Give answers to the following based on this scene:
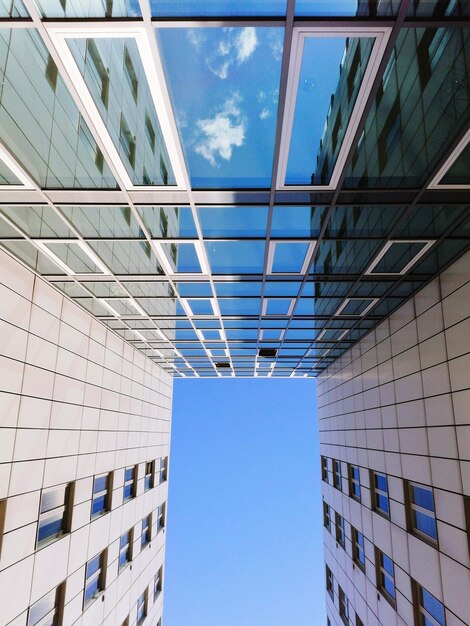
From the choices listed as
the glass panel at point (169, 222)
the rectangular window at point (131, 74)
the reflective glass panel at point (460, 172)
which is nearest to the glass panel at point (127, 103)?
the rectangular window at point (131, 74)

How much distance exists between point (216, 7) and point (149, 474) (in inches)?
1104

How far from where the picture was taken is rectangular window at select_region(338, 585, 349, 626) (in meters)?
24.0

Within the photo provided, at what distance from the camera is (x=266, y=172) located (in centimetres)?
876

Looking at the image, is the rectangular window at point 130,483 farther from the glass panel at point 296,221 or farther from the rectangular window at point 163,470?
the glass panel at point 296,221

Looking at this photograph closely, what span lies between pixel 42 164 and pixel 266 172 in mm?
4847

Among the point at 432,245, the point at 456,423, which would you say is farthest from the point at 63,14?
the point at 456,423

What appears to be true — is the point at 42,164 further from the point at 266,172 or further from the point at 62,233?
the point at 266,172

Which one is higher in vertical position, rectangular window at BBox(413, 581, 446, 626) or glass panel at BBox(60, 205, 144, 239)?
glass panel at BBox(60, 205, 144, 239)

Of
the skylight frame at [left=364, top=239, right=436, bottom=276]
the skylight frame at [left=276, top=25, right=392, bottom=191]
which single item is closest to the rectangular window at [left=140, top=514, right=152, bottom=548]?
the skylight frame at [left=364, top=239, right=436, bottom=276]

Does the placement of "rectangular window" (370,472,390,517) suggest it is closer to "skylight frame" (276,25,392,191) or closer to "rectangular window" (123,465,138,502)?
"rectangular window" (123,465,138,502)

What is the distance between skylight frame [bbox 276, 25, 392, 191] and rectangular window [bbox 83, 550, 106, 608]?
1784cm

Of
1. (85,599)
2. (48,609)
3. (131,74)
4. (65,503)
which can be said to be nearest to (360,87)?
(131,74)

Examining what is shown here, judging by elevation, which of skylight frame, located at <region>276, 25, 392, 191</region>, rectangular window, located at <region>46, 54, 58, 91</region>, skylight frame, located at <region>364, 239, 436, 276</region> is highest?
rectangular window, located at <region>46, 54, 58, 91</region>

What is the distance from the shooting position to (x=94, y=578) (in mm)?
18141
